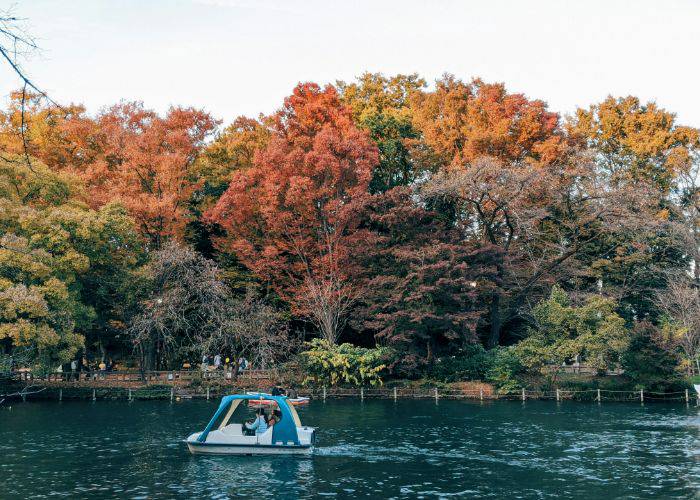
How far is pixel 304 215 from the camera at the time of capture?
1957 inches

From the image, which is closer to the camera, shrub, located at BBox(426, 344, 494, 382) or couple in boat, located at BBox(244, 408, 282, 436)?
couple in boat, located at BBox(244, 408, 282, 436)

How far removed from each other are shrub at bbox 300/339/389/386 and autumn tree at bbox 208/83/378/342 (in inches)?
90.1

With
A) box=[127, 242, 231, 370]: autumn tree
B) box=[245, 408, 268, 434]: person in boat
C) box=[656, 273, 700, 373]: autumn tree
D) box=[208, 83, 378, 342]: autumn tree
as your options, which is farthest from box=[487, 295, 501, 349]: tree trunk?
box=[245, 408, 268, 434]: person in boat

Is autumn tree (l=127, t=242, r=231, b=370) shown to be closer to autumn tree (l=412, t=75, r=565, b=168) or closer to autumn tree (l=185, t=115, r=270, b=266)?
autumn tree (l=185, t=115, r=270, b=266)

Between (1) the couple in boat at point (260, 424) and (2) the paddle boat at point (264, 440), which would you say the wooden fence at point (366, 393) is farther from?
(2) the paddle boat at point (264, 440)

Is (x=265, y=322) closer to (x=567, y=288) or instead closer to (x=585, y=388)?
(x=585, y=388)

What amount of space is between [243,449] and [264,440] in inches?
33.8

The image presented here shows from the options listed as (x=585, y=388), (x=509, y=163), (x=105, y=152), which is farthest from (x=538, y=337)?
(x=105, y=152)

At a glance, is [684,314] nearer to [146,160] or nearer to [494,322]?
[494,322]

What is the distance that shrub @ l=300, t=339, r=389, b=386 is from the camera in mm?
44969

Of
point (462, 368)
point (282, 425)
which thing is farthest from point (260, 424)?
point (462, 368)

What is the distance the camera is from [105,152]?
5456 cm

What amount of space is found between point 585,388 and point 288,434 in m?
27.5

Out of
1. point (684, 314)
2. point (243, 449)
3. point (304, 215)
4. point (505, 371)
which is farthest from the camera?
point (304, 215)
